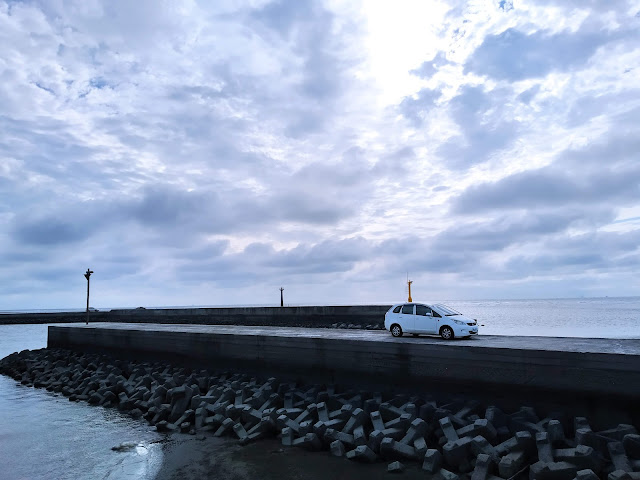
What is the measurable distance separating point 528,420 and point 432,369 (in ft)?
10.1

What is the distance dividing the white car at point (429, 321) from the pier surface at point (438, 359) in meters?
0.56

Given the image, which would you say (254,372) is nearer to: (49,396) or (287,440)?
(287,440)

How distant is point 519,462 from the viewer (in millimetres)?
8961

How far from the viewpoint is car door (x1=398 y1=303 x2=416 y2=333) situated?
1695 centimetres

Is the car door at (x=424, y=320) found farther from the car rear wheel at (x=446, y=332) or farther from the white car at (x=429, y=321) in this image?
the car rear wheel at (x=446, y=332)

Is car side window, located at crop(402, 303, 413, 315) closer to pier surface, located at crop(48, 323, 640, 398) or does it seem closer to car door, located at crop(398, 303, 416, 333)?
car door, located at crop(398, 303, 416, 333)

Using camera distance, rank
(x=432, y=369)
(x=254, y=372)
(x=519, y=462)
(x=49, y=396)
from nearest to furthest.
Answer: (x=519, y=462) → (x=432, y=369) → (x=254, y=372) → (x=49, y=396)

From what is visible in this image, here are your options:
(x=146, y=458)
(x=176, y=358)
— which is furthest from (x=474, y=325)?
(x=176, y=358)

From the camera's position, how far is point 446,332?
52.4 feet

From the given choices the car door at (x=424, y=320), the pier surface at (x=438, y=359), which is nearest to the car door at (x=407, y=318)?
the car door at (x=424, y=320)

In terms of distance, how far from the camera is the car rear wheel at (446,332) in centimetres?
1588

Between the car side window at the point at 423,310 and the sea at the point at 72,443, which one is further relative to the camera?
the car side window at the point at 423,310

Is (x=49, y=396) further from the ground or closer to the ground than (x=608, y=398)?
closer to the ground

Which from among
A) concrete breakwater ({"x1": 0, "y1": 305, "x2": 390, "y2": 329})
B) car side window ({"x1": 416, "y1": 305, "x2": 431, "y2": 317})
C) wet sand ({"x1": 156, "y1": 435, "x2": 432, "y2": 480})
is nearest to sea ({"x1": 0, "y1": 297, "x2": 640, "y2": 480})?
wet sand ({"x1": 156, "y1": 435, "x2": 432, "y2": 480})
